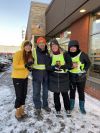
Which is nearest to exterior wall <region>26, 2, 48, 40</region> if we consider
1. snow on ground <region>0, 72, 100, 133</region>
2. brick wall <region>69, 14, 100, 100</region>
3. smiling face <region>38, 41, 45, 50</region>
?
brick wall <region>69, 14, 100, 100</region>

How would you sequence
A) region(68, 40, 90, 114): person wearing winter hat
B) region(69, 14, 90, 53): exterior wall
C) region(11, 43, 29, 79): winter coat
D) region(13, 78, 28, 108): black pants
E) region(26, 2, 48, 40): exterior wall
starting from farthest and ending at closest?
region(26, 2, 48, 40): exterior wall
region(69, 14, 90, 53): exterior wall
region(68, 40, 90, 114): person wearing winter hat
region(13, 78, 28, 108): black pants
region(11, 43, 29, 79): winter coat

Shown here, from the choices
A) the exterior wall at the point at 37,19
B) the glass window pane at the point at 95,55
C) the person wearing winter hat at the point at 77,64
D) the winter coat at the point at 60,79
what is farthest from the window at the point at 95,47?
the exterior wall at the point at 37,19

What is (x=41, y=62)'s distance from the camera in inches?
157

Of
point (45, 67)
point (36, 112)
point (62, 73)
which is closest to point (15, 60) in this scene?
point (45, 67)

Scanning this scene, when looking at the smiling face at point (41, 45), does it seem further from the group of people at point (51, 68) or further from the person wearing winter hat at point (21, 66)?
the person wearing winter hat at point (21, 66)

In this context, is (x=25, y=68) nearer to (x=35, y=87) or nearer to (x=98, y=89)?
(x=35, y=87)

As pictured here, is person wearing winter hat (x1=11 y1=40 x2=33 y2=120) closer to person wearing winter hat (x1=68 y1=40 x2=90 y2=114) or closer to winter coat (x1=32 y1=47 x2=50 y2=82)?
winter coat (x1=32 y1=47 x2=50 y2=82)

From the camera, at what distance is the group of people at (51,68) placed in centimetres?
378

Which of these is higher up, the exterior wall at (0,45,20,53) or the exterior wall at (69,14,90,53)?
the exterior wall at (0,45,20,53)

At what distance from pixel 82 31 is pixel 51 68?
3390 millimetres

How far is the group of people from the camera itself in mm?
3783

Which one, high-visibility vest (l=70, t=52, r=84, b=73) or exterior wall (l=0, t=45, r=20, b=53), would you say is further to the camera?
exterior wall (l=0, t=45, r=20, b=53)

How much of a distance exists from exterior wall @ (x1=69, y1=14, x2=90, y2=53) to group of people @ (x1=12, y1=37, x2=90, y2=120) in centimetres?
259

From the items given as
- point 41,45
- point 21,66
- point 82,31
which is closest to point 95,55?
point 82,31
